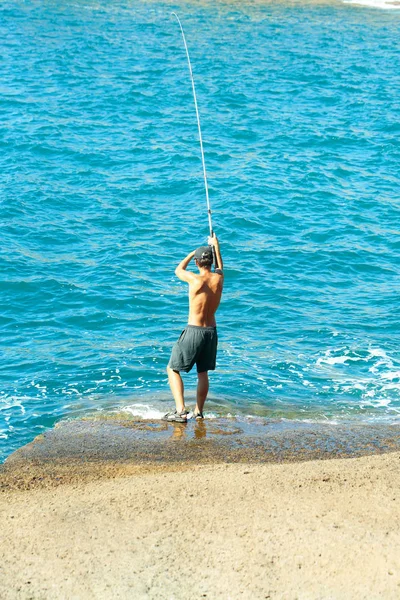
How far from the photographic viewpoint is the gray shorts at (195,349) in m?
8.28

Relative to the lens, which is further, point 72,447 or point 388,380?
point 388,380

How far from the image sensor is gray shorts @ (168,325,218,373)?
8281 millimetres

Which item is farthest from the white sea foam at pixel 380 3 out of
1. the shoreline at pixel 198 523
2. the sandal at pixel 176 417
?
the shoreline at pixel 198 523

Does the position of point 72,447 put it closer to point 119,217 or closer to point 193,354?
point 193,354

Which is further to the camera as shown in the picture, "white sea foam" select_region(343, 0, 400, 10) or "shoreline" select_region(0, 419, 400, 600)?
"white sea foam" select_region(343, 0, 400, 10)

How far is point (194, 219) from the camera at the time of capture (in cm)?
1600

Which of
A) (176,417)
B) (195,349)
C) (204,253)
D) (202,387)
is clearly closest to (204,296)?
(204,253)

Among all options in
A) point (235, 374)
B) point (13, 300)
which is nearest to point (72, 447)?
point (235, 374)

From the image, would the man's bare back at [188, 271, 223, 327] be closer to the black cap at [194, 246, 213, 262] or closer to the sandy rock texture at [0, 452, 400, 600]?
the black cap at [194, 246, 213, 262]

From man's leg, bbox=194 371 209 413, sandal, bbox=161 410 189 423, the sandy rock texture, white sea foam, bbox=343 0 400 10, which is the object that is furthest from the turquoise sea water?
white sea foam, bbox=343 0 400 10

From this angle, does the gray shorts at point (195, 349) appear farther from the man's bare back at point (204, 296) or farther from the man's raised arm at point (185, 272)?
the man's raised arm at point (185, 272)

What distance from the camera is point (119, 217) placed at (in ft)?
52.3

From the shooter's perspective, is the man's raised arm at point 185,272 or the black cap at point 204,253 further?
the man's raised arm at point 185,272

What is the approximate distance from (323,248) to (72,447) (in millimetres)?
8332
